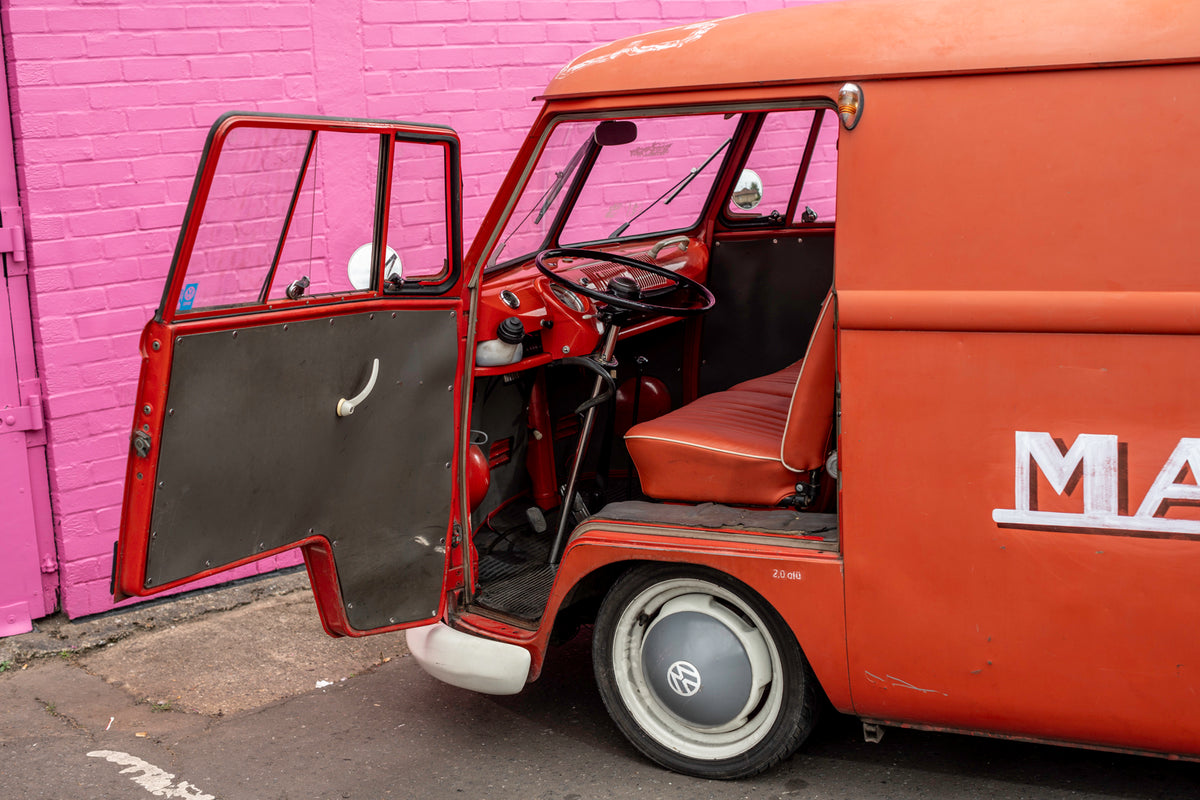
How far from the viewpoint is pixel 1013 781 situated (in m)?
3.28

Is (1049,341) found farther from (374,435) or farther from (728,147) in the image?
(728,147)

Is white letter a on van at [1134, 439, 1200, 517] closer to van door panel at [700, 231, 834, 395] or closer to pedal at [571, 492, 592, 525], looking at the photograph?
pedal at [571, 492, 592, 525]

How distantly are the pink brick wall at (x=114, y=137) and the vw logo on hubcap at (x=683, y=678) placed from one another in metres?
2.43

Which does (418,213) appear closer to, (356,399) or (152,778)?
(356,399)

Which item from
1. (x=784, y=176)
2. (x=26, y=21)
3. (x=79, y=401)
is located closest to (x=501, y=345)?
(x=784, y=176)

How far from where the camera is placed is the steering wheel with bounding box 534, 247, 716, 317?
3.71 meters

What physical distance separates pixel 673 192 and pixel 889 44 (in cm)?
176

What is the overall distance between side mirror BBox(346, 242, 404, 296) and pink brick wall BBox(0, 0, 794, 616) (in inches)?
64.3

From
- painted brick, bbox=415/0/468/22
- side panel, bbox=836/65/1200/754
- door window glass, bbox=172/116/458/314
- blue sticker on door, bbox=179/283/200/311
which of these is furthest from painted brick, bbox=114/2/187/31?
side panel, bbox=836/65/1200/754

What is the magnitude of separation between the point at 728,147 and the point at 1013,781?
2562 mm

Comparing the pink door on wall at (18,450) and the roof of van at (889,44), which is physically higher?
the roof of van at (889,44)

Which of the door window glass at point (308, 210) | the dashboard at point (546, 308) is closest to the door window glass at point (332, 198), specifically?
the door window glass at point (308, 210)

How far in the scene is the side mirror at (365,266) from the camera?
331 centimetres

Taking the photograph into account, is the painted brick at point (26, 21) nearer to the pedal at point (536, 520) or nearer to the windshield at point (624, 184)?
the windshield at point (624, 184)
